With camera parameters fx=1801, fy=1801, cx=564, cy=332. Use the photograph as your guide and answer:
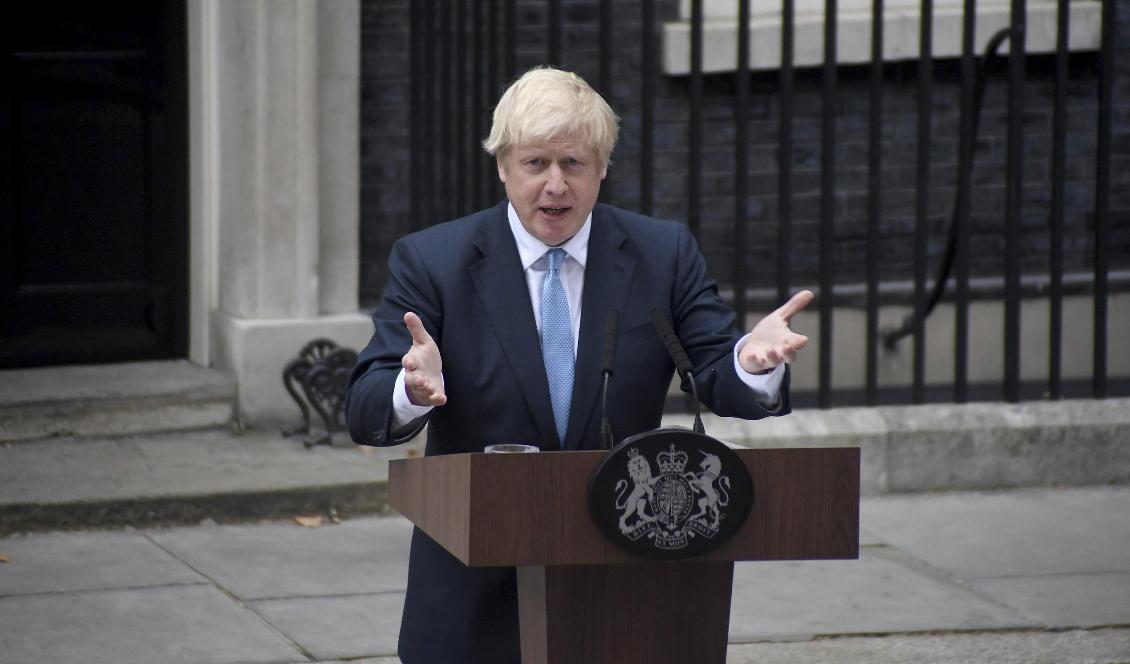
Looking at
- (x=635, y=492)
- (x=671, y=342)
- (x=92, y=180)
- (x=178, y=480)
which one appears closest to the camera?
(x=635, y=492)

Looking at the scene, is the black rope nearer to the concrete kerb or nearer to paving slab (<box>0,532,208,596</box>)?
the concrete kerb

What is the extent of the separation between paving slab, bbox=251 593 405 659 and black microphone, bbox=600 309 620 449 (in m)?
2.26

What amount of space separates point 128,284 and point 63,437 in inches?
36.5

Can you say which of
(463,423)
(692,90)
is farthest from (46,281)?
(463,423)

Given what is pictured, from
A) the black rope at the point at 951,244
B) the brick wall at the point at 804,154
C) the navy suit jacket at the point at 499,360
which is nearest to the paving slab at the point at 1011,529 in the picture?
the black rope at the point at 951,244

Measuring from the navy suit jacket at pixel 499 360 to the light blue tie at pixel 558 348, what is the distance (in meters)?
0.03

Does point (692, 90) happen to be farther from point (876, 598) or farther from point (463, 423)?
point (463, 423)

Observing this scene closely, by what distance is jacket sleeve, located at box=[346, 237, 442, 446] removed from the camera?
3066 millimetres

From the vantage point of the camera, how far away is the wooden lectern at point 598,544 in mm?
2672

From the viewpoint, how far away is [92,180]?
7.65m

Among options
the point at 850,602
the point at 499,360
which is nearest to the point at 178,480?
the point at 850,602

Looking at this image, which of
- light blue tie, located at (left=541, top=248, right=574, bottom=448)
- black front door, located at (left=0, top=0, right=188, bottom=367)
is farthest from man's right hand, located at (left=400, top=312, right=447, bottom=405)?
black front door, located at (left=0, top=0, right=188, bottom=367)

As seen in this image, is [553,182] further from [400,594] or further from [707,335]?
[400,594]

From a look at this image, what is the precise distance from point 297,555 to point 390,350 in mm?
3069
